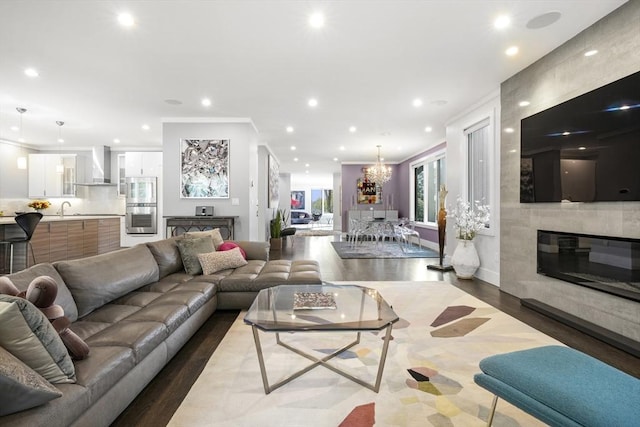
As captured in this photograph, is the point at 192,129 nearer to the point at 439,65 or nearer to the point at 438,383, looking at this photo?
the point at 439,65

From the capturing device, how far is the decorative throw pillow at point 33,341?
1.19 meters

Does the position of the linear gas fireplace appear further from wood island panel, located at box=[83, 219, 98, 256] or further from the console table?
wood island panel, located at box=[83, 219, 98, 256]

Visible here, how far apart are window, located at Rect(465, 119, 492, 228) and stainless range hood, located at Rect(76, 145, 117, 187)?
8993mm

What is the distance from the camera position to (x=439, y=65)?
3758 millimetres

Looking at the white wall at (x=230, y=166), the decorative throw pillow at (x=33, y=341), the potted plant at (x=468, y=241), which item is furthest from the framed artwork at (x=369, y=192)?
the decorative throw pillow at (x=33, y=341)

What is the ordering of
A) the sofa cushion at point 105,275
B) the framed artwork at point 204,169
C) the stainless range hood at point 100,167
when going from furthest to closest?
the stainless range hood at point 100,167
the framed artwork at point 204,169
the sofa cushion at point 105,275

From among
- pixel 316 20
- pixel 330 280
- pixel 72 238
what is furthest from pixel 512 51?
pixel 72 238

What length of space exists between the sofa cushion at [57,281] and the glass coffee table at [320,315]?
3.70 feet

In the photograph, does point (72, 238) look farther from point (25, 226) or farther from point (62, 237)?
point (25, 226)

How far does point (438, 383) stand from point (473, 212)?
12.1 ft

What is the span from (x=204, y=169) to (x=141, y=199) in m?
3.00

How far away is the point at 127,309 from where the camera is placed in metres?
2.26

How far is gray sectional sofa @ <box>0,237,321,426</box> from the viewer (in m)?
1.34

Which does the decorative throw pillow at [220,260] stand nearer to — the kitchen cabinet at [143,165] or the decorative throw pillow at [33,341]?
the decorative throw pillow at [33,341]
